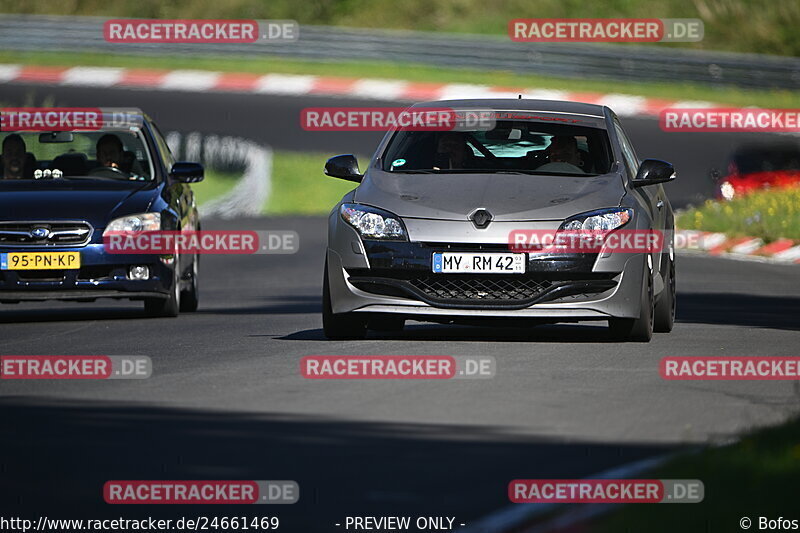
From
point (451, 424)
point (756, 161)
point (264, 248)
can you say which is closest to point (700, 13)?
point (756, 161)

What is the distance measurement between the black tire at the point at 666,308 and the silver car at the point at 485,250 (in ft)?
1.83

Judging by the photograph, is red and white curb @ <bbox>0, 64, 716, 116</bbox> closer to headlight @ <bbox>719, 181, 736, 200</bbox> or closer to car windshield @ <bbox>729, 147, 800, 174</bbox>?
car windshield @ <bbox>729, 147, 800, 174</bbox>

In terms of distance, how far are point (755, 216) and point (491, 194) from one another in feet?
49.1

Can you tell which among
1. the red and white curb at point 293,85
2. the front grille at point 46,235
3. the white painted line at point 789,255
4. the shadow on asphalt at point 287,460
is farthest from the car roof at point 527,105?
the red and white curb at point 293,85

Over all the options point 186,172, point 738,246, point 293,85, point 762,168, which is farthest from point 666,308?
point 293,85

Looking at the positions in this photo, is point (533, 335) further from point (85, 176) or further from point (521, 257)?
point (85, 176)

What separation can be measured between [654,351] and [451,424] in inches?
136

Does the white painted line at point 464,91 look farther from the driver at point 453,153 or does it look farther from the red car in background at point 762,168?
the driver at point 453,153

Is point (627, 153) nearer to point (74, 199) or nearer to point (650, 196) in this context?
point (650, 196)

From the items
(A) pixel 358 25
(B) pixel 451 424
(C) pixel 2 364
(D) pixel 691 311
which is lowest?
(A) pixel 358 25

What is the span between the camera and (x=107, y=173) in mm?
14812

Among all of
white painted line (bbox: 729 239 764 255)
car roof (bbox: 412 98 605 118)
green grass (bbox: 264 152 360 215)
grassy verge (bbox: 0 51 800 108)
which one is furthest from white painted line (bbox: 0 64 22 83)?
car roof (bbox: 412 98 605 118)

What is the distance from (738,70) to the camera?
41.3 meters

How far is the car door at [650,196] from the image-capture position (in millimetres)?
12031
